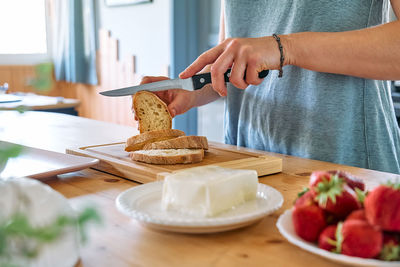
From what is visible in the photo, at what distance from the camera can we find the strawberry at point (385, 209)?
50 cm

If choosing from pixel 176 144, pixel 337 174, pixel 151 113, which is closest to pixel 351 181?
pixel 337 174

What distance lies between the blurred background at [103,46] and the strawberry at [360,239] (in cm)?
277

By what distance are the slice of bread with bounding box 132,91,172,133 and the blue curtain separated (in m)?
3.49

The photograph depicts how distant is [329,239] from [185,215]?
0.23 metres

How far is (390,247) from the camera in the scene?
1.67 ft

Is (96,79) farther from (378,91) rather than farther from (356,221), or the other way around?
(356,221)

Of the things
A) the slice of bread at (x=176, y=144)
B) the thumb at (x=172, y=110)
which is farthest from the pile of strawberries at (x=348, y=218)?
the thumb at (x=172, y=110)

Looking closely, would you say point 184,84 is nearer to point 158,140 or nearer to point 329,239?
point 158,140

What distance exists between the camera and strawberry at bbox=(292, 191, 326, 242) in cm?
56

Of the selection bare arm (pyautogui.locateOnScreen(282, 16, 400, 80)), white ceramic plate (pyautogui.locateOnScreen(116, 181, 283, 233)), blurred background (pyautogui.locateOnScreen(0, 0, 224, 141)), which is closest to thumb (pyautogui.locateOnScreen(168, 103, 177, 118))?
bare arm (pyautogui.locateOnScreen(282, 16, 400, 80))

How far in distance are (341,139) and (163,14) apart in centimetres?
272

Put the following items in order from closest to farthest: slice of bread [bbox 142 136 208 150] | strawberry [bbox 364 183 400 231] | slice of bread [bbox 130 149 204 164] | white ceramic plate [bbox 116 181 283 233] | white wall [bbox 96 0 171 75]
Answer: strawberry [bbox 364 183 400 231], white ceramic plate [bbox 116 181 283 233], slice of bread [bbox 130 149 204 164], slice of bread [bbox 142 136 208 150], white wall [bbox 96 0 171 75]

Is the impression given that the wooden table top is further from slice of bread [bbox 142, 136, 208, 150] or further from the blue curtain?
the blue curtain

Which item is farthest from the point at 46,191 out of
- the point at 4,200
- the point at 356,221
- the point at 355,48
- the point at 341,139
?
the point at 341,139
